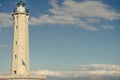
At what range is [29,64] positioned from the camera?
2635 inches

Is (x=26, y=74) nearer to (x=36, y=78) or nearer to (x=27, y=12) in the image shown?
(x=36, y=78)

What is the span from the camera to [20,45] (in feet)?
216

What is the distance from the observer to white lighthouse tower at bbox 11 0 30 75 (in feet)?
215

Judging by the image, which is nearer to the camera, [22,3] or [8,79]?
[8,79]

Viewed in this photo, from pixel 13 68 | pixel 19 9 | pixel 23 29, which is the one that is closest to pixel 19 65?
pixel 13 68

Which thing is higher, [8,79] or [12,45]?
[12,45]

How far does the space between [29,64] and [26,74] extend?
10.5 feet

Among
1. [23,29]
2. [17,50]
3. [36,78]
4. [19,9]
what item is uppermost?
[19,9]

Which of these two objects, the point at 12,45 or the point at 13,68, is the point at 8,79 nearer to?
the point at 13,68

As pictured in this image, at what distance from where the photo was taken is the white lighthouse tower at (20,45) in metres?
65.4

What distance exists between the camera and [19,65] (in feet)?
214

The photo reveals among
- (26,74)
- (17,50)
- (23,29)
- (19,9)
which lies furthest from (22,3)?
(26,74)

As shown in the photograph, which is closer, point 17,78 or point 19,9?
point 17,78

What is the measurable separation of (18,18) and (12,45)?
5521mm
